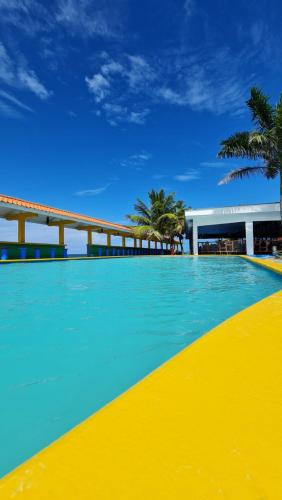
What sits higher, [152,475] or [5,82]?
[5,82]

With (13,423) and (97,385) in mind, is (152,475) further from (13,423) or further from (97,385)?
(97,385)

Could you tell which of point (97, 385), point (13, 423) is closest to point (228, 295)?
point (97, 385)

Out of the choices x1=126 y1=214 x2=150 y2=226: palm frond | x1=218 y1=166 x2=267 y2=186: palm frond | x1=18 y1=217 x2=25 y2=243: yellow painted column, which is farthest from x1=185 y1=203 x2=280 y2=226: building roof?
x1=18 y1=217 x2=25 y2=243: yellow painted column

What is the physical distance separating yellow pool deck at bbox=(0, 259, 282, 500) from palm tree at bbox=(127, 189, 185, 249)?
2332cm

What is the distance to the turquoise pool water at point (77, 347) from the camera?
1.42m

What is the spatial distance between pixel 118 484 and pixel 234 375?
815mm

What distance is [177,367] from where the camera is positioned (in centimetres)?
137

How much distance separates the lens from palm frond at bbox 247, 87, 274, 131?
10.7 m

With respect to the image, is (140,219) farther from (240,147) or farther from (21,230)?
(240,147)

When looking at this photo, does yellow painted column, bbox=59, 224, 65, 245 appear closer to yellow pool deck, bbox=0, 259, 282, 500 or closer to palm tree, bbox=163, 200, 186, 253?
palm tree, bbox=163, 200, 186, 253

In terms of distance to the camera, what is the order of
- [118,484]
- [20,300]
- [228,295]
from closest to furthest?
[118,484]
[20,300]
[228,295]

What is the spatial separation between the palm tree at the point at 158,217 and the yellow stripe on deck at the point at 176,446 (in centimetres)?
2334

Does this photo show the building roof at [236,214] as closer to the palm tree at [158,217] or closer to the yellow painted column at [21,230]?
the palm tree at [158,217]

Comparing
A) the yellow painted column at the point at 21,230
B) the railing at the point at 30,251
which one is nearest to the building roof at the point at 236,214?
the railing at the point at 30,251
